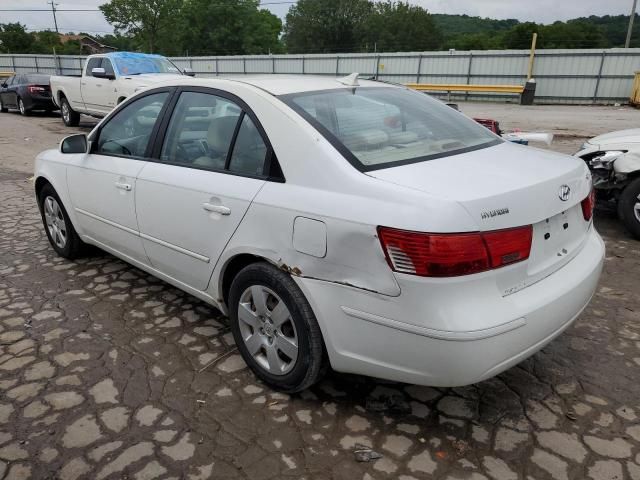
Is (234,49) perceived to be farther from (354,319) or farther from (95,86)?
(354,319)

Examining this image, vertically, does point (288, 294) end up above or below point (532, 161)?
below

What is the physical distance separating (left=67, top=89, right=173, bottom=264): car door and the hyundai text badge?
7.91ft

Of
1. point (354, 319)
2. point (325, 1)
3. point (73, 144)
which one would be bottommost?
point (354, 319)

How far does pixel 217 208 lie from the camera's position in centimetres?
279

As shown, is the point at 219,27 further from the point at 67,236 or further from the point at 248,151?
the point at 248,151

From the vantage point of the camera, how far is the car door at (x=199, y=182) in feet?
9.00

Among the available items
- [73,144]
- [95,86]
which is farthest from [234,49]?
[73,144]

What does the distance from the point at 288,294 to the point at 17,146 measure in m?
11.5

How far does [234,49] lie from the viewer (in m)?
66.2

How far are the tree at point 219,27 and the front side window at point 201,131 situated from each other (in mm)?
66776

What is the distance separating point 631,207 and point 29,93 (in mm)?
17542

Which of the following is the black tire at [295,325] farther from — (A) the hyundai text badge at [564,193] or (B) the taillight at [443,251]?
(A) the hyundai text badge at [564,193]

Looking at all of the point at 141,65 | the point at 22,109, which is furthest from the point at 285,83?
the point at 22,109

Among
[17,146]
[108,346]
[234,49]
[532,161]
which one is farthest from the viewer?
[234,49]
